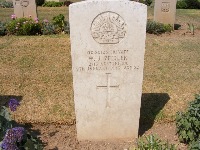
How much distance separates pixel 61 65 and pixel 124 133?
3.66 meters

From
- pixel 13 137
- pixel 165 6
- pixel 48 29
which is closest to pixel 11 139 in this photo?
pixel 13 137

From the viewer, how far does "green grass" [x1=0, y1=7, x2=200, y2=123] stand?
18.4ft

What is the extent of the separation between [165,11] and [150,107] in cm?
786

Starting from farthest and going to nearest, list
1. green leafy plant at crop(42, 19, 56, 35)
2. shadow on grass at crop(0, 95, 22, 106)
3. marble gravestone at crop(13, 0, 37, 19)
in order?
marble gravestone at crop(13, 0, 37, 19) < green leafy plant at crop(42, 19, 56, 35) < shadow on grass at crop(0, 95, 22, 106)

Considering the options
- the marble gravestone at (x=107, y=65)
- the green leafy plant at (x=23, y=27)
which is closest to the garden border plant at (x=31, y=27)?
the green leafy plant at (x=23, y=27)

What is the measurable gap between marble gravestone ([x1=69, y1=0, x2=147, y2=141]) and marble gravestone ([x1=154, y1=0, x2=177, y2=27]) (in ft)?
28.8

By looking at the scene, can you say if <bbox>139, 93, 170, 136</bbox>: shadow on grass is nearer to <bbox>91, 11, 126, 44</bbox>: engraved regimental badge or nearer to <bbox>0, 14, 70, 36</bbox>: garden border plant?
<bbox>91, 11, 126, 44</bbox>: engraved regimental badge

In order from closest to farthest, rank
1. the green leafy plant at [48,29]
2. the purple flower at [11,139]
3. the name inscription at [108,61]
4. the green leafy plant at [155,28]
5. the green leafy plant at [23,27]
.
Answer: the purple flower at [11,139] → the name inscription at [108,61] → the green leafy plant at [23,27] → the green leafy plant at [48,29] → the green leafy plant at [155,28]

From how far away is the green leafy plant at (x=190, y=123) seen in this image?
13.9ft

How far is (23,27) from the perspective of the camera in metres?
10.6

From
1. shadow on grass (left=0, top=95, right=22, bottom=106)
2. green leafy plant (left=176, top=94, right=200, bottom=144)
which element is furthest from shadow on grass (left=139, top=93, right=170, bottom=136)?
shadow on grass (left=0, top=95, right=22, bottom=106)

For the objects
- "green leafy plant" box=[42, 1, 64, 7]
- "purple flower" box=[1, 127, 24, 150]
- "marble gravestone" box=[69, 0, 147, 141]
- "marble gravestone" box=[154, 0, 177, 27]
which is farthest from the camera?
"green leafy plant" box=[42, 1, 64, 7]

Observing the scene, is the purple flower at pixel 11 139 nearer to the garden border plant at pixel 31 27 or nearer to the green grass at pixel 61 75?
the green grass at pixel 61 75

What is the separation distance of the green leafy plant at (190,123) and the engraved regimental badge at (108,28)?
1.51 metres
